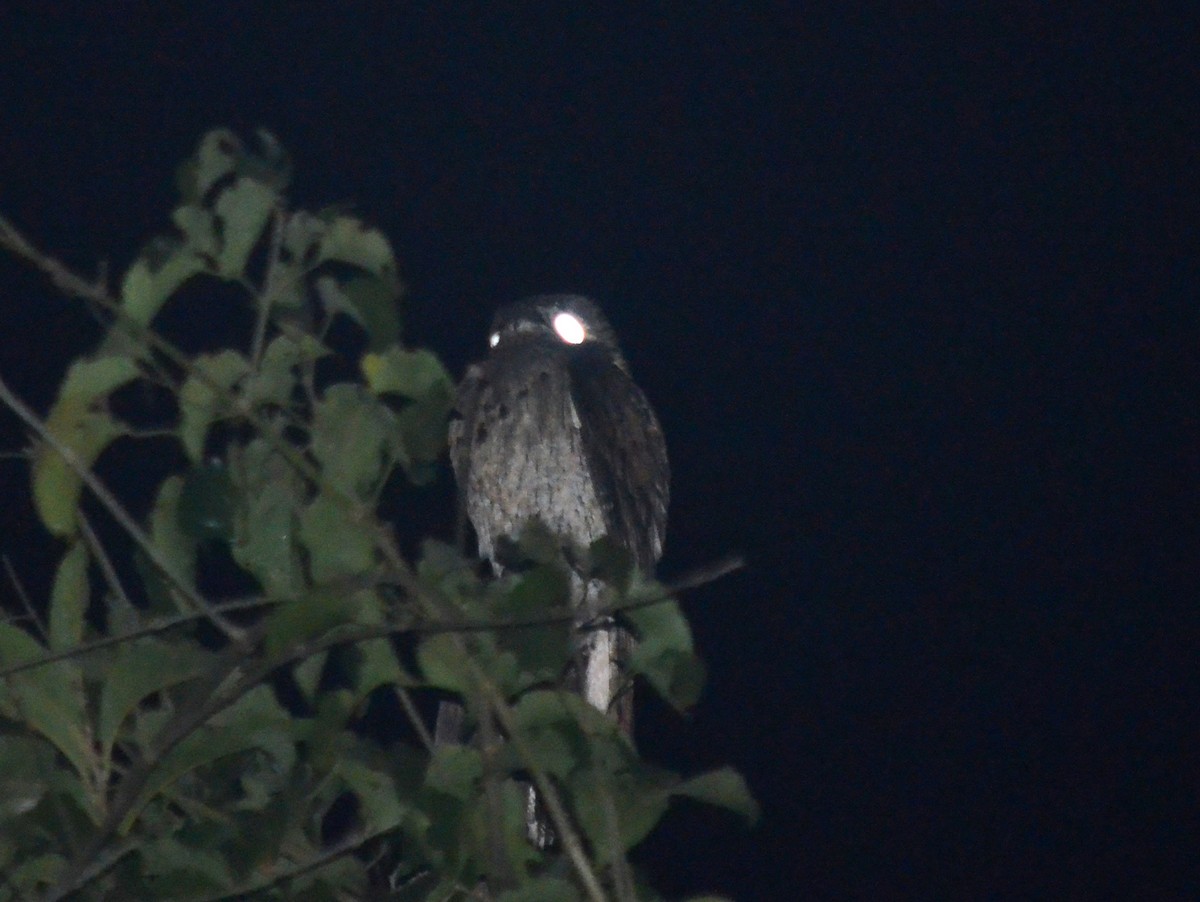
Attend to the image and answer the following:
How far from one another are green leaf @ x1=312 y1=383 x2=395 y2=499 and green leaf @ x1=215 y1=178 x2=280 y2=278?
0.09 metres

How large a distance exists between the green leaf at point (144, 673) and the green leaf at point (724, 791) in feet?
0.79

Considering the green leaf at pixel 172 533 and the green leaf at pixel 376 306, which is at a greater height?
the green leaf at pixel 376 306

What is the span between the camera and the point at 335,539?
736 millimetres

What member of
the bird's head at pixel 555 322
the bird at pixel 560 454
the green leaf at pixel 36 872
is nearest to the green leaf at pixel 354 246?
the green leaf at pixel 36 872

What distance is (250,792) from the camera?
89 cm

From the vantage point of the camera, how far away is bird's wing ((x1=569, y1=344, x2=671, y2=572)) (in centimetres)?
256

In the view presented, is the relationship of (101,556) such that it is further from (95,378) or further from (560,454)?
(560,454)

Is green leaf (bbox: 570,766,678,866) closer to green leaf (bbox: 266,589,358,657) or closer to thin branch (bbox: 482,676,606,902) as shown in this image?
thin branch (bbox: 482,676,606,902)

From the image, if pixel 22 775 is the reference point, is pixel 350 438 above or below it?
above

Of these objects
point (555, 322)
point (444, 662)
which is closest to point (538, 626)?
point (444, 662)

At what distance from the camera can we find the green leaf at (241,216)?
84 cm

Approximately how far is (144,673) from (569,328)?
6.93 feet

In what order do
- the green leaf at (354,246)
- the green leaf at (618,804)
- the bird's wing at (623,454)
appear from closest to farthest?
1. the green leaf at (618,804)
2. the green leaf at (354,246)
3. the bird's wing at (623,454)

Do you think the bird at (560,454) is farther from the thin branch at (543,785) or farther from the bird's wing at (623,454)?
the thin branch at (543,785)
